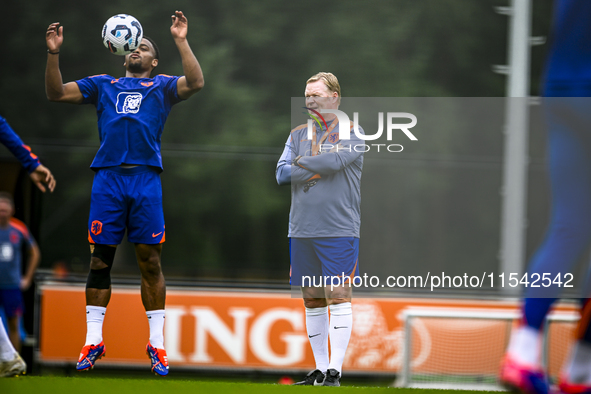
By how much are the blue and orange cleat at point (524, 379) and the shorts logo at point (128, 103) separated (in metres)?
1.73

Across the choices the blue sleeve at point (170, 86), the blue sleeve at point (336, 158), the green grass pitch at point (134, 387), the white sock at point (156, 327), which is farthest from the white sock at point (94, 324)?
the blue sleeve at point (336, 158)

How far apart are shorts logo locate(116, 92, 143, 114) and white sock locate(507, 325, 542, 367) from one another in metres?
1.71

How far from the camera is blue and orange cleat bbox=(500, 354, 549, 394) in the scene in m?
1.29

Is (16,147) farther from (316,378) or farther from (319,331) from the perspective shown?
(316,378)

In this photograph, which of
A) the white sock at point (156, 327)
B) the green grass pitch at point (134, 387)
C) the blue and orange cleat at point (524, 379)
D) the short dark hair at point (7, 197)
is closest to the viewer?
the blue and orange cleat at point (524, 379)

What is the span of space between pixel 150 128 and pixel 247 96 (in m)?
0.82

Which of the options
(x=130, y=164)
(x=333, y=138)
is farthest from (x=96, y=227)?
(x=333, y=138)

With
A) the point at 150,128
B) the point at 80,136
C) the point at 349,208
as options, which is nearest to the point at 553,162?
the point at 349,208

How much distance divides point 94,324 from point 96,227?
1.33 feet

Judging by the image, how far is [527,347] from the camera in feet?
4.30

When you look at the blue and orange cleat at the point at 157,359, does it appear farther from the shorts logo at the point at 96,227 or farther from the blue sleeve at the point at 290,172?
the blue sleeve at the point at 290,172

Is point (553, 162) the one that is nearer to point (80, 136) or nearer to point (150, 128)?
point (150, 128)

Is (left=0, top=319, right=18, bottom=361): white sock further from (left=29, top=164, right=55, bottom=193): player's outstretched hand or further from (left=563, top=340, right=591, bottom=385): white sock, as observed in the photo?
(left=563, top=340, right=591, bottom=385): white sock

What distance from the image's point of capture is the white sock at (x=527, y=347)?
131 centimetres
